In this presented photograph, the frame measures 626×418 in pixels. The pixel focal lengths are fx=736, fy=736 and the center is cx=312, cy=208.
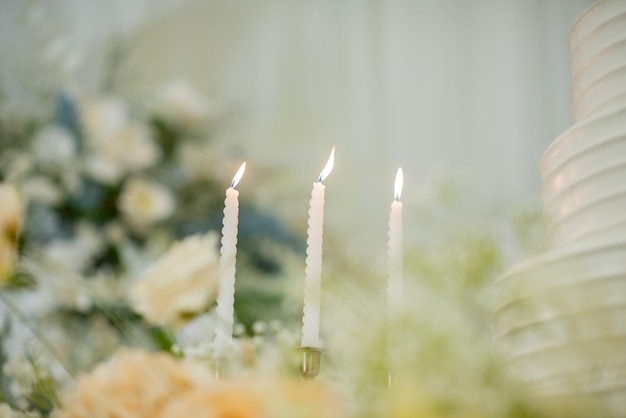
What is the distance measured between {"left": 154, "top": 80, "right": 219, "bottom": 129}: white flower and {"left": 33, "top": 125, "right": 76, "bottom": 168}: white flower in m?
0.17

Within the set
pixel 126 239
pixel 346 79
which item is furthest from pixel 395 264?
pixel 346 79

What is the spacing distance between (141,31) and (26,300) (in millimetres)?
569

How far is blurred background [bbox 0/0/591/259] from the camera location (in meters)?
1.32

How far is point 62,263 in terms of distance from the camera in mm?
1229

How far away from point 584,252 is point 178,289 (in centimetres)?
53

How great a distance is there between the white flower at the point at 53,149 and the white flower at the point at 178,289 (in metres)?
0.50

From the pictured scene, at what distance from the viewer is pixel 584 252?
417 mm

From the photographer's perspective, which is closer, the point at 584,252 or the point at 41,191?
the point at 584,252

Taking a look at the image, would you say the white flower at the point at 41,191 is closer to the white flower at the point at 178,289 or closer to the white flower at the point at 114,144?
the white flower at the point at 114,144

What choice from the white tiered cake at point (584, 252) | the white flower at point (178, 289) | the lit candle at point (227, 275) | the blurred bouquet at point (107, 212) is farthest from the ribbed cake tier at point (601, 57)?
the blurred bouquet at point (107, 212)

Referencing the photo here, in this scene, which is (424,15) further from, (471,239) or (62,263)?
(471,239)

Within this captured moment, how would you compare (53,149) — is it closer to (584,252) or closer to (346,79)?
(346,79)

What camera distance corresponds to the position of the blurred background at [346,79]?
1320 millimetres

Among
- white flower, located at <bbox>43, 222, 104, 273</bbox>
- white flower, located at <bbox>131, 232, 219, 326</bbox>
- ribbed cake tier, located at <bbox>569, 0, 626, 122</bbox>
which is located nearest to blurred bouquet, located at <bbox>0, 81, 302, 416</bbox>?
white flower, located at <bbox>43, 222, 104, 273</bbox>
